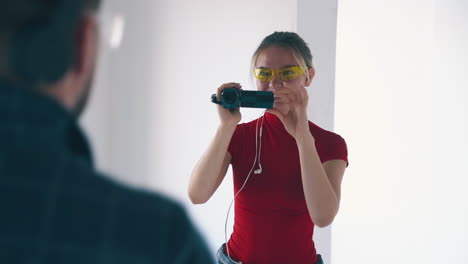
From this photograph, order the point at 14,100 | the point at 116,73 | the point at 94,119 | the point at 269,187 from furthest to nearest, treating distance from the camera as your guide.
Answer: the point at 116,73 → the point at 94,119 → the point at 269,187 → the point at 14,100

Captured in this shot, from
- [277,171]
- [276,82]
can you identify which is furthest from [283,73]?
[277,171]

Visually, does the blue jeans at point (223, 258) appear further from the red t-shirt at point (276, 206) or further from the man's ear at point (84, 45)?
the man's ear at point (84, 45)

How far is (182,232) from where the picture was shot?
0.34 meters

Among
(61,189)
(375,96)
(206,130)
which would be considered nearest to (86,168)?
(61,189)

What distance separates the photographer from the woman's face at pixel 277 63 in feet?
3.39

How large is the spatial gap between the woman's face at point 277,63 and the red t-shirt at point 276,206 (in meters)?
0.13

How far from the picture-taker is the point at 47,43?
319mm

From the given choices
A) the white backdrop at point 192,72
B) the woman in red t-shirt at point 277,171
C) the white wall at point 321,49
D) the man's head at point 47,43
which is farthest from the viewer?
the white wall at point 321,49

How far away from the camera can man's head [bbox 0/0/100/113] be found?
1.02ft

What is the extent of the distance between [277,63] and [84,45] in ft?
2.38

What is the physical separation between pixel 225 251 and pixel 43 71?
827 millimetres

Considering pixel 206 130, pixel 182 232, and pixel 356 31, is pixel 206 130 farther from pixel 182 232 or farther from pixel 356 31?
pixel 182 232

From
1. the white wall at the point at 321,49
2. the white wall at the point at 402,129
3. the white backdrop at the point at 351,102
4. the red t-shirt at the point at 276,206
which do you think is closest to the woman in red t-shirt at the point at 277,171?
the red t-shirt at the point at 276,206

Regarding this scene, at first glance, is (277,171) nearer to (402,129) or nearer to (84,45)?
(84,45)
